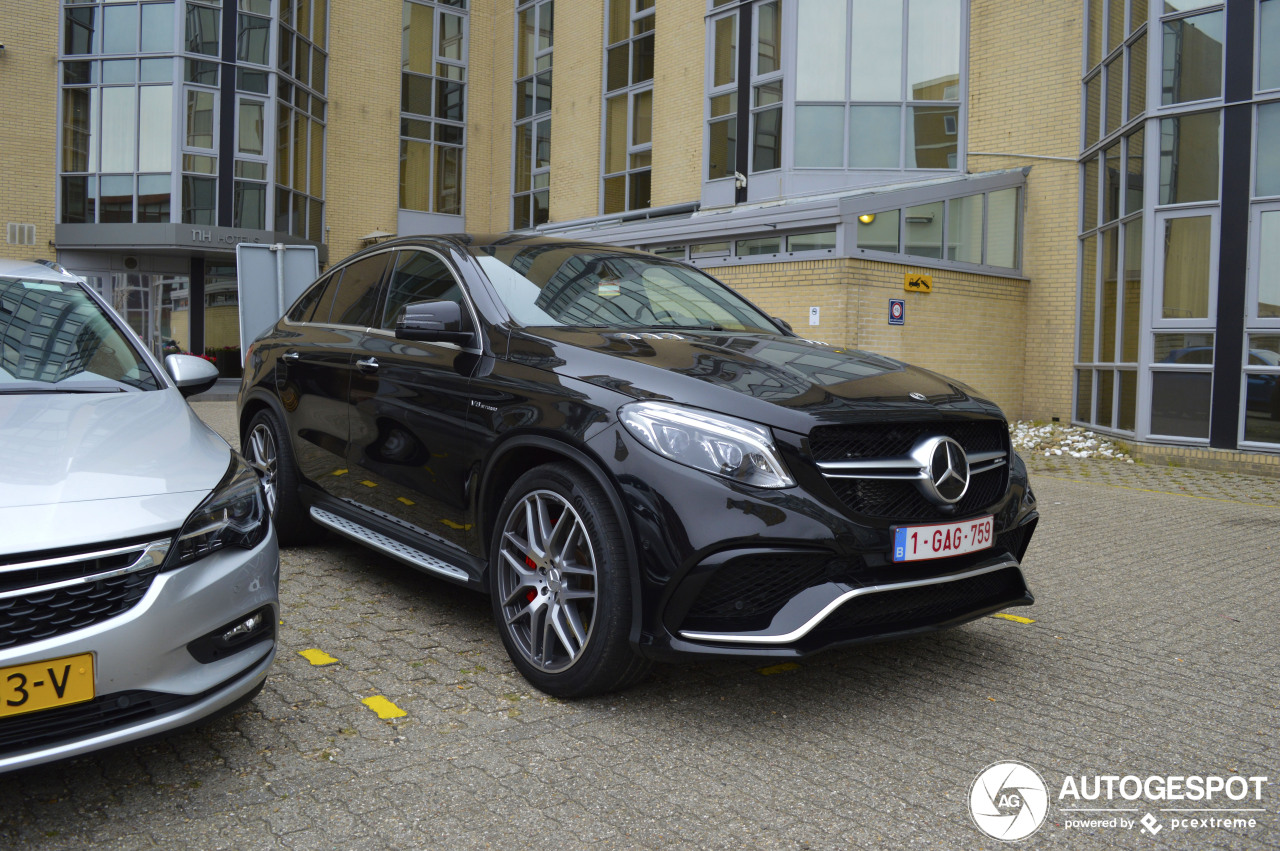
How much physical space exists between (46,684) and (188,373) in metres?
1.85

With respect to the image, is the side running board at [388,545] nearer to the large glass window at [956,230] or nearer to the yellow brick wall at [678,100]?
the large glass window at [956,230]

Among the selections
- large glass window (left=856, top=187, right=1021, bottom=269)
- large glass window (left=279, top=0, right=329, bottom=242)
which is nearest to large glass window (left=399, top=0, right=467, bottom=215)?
large glass window (left=279, top=0, right=329, bottom=242)

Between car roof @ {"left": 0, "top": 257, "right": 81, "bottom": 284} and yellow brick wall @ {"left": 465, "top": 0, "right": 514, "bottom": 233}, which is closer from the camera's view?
car roof @ {"left": 0, "top": 257, "right": 81, "bottom": 284}

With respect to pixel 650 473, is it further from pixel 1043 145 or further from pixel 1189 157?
pixel 1043 145

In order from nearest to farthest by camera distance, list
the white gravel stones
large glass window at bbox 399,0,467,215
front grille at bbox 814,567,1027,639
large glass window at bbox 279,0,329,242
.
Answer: front grille at bbox 814,567,1027,639 → the white gravel stones → large glass window at bbox 279,0,329,242 → large glass window at bbox 399,0,467,215

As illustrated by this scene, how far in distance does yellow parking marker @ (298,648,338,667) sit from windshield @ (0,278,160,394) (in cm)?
120

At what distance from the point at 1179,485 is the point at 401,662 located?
920 centimetres

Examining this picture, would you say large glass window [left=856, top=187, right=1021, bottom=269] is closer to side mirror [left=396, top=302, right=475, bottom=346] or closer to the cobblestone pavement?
the cobblestone pavement

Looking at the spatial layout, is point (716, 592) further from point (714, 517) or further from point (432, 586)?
point (432, 586)

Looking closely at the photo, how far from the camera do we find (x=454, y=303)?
3986mm

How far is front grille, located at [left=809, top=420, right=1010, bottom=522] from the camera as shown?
122 inches

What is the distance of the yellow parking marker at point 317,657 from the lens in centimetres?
379

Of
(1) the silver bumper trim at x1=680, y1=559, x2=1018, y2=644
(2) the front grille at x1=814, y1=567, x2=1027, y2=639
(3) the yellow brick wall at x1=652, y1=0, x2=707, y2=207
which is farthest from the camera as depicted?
(3) the yellow brick wall at x1=652, y1=0, x2=707, y2=207

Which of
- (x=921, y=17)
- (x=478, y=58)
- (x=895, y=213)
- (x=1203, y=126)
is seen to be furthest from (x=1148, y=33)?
(x=478, y=58)
